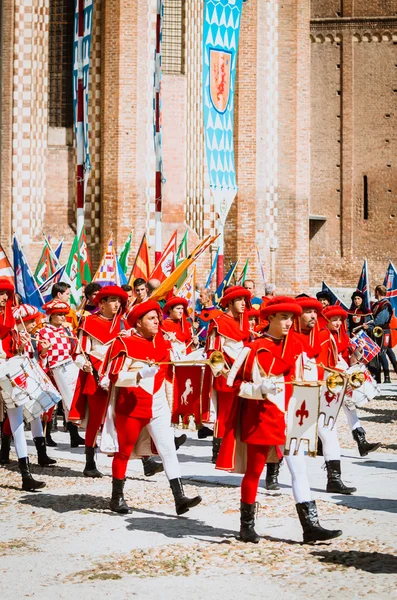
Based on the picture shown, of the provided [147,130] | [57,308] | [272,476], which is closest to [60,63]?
[147,130]

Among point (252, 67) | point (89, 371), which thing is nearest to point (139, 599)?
point (89, 371)

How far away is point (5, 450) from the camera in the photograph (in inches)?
478

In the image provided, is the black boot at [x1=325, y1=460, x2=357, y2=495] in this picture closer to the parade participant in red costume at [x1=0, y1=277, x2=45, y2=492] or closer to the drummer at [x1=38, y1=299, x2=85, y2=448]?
the parade participant in red costume at [x1=0, y1=277, x2=45, y2=492]

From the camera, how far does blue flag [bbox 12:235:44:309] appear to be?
1684 centimetres

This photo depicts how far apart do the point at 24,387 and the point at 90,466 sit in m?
1.11

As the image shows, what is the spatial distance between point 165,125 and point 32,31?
150 inches

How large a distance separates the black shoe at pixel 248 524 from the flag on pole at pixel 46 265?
11950 mm

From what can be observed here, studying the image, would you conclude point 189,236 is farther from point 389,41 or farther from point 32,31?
point 389,41

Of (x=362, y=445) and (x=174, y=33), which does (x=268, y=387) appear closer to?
(x=362, y=445)

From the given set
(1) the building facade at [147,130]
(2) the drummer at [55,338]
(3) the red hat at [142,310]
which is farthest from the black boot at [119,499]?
(1) the building facade at [147,130]

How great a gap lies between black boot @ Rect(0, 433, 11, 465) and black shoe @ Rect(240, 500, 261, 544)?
4.46 m

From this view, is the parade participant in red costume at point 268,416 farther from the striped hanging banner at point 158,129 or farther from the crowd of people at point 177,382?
the striped hanging banner at point 158,129

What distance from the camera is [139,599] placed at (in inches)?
257

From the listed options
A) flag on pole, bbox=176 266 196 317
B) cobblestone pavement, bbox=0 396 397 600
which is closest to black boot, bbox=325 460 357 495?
Result: cobblestone pavement, bbox=0 396 397 600
